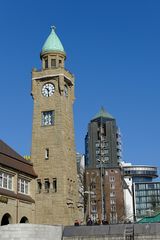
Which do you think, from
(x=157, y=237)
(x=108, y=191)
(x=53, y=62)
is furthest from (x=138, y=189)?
(x=157, y=237)

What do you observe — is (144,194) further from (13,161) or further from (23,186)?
(13,161)

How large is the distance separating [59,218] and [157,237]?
20497 mm

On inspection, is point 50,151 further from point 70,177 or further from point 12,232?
point 12,232

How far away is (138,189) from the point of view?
198 meters

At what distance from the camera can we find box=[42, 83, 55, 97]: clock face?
6819 centimetres

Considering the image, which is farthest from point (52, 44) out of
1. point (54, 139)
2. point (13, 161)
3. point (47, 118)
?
point (13, 161)

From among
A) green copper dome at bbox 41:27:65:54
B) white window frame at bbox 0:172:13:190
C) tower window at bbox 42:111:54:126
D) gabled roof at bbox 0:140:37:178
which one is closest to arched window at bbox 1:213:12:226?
white window frame at bbox 0:172:13:190

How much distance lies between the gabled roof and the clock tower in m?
1.74

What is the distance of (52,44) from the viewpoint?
7088 centimetres

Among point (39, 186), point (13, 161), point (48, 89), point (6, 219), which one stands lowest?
point (6, 219)

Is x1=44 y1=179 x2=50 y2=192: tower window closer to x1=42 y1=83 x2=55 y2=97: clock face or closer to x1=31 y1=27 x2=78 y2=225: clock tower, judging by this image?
x1=31 y1=27 x2=78 y2=225: clock tower

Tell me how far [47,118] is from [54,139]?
3.77 metres

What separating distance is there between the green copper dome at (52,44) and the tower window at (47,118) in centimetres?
1031

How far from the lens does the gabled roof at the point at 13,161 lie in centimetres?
5775
